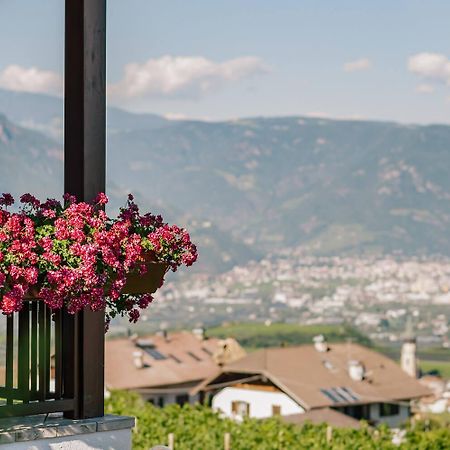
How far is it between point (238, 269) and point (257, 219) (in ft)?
62.0

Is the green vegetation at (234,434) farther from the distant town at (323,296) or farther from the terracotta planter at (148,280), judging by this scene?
the distant town at (323,296)

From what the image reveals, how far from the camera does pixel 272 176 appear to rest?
14675 cm

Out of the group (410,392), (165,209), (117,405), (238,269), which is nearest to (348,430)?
(117,405)

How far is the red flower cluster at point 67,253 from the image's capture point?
3.10 metres

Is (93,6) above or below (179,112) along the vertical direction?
below

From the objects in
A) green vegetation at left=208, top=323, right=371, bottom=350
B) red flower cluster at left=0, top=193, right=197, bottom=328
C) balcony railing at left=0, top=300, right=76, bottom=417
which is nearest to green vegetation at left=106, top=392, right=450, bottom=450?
balcony railing at left=0, top=300, right=76, bottom=417

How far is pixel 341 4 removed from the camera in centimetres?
13750

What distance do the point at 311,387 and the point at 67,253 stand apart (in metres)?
27.9

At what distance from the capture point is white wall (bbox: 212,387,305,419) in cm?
2889

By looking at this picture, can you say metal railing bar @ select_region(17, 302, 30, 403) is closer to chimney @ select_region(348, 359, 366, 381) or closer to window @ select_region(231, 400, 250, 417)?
window @ select_region(231, 400, 250, 417)

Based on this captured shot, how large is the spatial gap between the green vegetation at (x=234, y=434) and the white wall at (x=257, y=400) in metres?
16.2

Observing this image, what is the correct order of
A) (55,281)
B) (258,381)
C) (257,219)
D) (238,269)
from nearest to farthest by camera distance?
(55,281), (258,381), (238,269), (257,219)

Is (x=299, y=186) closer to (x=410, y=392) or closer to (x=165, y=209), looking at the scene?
(x=165, y=209)

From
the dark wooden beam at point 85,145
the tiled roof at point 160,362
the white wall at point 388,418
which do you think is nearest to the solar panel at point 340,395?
the white wall at point 388,418
